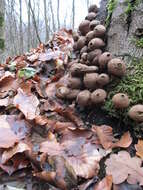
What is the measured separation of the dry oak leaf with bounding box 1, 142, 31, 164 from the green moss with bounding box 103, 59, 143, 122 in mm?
675

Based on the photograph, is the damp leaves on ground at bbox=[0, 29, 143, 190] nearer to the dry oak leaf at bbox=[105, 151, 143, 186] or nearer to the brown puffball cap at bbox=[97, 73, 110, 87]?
the dry oak leaf at bbox=[105, 151, 143, 186]

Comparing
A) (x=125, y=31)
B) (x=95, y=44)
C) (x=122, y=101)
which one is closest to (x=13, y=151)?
(x=122, y=101)

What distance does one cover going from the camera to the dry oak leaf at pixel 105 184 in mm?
1427

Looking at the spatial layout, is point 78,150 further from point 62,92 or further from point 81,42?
point 81,42

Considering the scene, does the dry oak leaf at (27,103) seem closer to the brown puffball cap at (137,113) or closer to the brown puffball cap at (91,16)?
the brown puffball cap at (137,113)

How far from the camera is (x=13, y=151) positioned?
1.58m

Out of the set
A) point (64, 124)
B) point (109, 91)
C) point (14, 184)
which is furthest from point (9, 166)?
point (109, 91)

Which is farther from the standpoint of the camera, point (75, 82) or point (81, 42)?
point (81, 42)

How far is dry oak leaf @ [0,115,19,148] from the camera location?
1.61 meters

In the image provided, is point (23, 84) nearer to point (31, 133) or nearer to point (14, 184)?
point (31, 133)

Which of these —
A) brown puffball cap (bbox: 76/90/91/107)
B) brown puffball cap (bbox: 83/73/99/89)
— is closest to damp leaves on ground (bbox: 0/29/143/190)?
brown puffball cap (bbox: 76/90/91/107)

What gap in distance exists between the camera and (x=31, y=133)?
178 cm

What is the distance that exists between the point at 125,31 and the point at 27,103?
3.29 ft

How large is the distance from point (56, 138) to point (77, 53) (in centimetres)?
112
